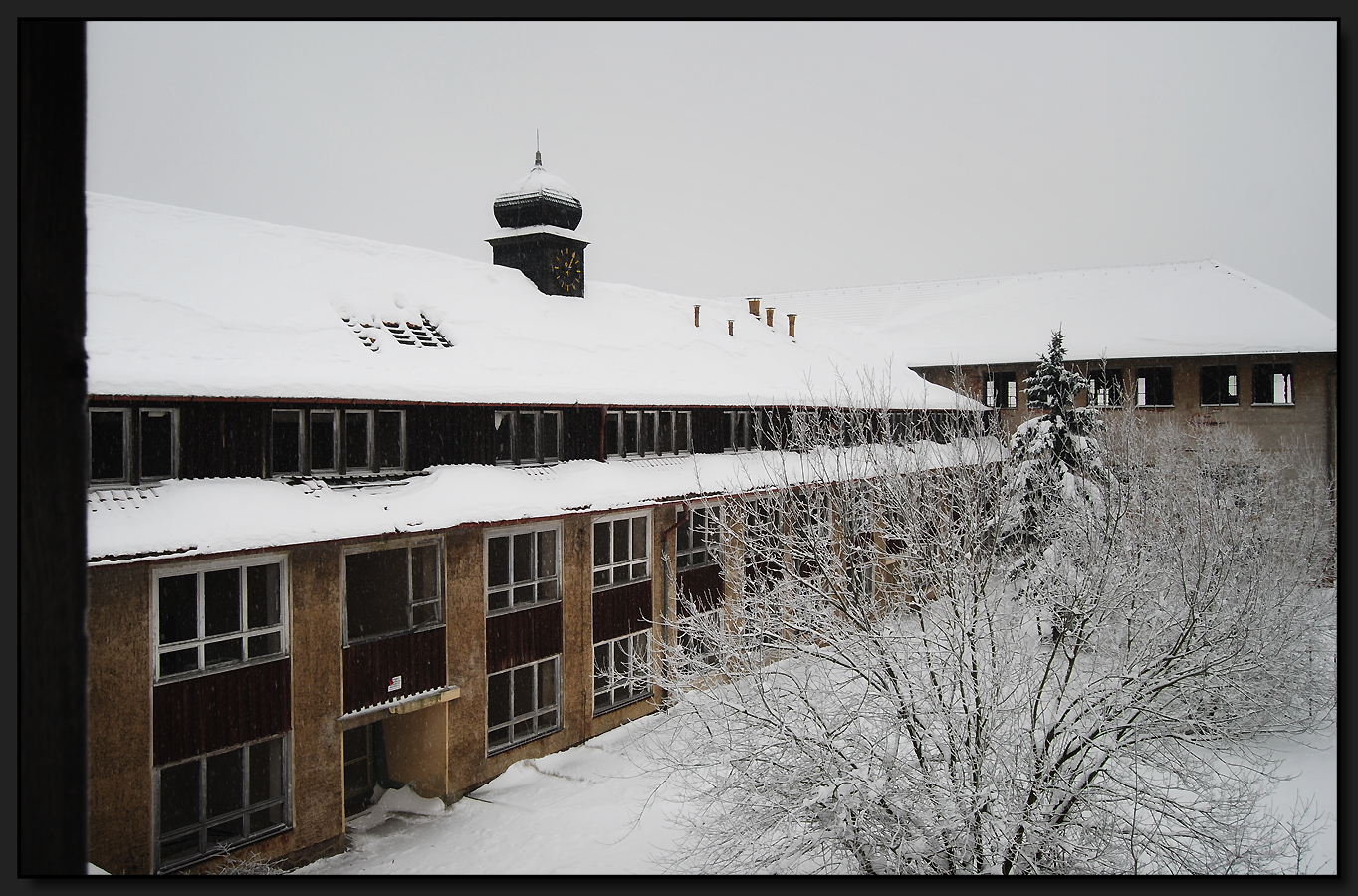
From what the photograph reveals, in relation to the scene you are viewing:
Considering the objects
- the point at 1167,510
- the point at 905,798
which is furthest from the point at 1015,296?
Answer: the point at 905,798

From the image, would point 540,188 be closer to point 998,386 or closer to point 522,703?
point 522,703

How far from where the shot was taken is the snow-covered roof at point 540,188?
20.5m

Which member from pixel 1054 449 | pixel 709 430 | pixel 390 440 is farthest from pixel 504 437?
pixel 1054 449

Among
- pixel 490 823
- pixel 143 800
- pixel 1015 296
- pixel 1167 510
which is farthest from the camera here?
pixel 1015 296

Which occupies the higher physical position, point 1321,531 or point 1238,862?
point 1321,531

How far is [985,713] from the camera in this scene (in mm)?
8625

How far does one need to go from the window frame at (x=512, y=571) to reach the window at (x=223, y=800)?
4127 mm

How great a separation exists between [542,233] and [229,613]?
12221mm

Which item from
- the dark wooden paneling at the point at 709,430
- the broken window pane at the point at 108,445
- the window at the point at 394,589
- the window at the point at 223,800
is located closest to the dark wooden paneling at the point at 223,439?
the broken window pane at the point at 108,445

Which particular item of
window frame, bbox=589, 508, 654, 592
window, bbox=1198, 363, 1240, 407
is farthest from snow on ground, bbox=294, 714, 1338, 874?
window, bbox=1198, 363, 1240, 407

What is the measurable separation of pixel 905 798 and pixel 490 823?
715 centimetres

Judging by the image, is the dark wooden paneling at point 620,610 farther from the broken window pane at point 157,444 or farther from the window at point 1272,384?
the window at point 1272,384

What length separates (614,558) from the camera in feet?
55.7

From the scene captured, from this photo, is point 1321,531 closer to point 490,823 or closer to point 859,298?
point 490,823
